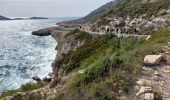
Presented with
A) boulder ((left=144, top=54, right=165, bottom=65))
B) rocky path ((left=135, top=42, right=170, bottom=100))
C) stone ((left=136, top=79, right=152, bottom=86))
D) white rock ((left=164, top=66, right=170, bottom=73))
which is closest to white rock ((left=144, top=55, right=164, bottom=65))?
boulder ((left=144, top=54, right=165, bottom=65))

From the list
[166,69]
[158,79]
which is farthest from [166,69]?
[158,79]

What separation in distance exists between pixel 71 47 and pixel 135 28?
11.9 metres

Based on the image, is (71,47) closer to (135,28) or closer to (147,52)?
(135,28)

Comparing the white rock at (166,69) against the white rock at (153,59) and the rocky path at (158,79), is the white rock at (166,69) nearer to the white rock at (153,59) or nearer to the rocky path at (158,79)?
the rocky path at (158,79)

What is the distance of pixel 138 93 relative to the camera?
11391 millimetres

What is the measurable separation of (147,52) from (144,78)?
2.65 meters

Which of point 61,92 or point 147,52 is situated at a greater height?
point 147,52

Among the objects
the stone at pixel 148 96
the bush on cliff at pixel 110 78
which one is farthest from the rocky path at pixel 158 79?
the bush on cliff at pixel 110 78

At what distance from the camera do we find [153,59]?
47.2 ft

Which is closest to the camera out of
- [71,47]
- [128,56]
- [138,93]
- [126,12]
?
[138,93]

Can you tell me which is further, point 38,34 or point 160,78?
point 38,34

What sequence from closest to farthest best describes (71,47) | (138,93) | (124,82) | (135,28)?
(138,93) → (124,82) → (135,28) → (71,47)

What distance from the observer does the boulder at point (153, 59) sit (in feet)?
46.4

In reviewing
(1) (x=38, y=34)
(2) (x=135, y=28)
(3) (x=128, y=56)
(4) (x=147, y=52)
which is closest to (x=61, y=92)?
(3) (x=128, y=56)
